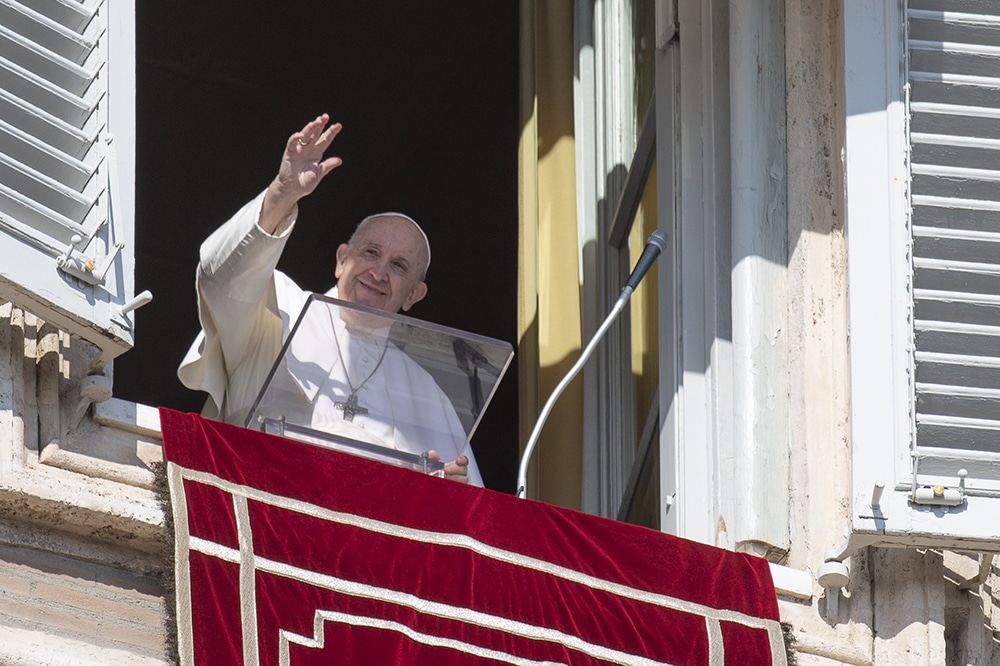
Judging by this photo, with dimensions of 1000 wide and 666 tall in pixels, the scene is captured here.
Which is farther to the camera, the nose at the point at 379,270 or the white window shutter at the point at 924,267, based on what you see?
the nose at the point at 379,270

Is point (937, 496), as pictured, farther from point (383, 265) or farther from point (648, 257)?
point (383, 265)

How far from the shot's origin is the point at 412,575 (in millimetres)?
4711

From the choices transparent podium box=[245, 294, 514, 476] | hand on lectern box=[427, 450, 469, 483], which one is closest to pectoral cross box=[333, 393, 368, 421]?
transparent podium box=[245, 294, 514, 476]

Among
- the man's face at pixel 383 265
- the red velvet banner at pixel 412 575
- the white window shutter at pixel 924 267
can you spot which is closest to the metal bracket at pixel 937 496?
the white window shutter at pixel 924 267

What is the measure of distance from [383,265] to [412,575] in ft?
4.84

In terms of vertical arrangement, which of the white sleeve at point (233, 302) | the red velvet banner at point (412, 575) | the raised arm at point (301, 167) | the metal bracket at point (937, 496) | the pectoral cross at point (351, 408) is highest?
the raised arm at point (301, 167)

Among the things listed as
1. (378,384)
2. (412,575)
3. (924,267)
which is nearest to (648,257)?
(924,267)

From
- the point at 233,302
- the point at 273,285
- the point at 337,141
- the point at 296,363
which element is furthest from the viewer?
the point at 337,141

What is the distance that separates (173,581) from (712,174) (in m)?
1.96

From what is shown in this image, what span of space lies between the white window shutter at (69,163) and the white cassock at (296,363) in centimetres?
46

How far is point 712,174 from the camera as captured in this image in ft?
18.9

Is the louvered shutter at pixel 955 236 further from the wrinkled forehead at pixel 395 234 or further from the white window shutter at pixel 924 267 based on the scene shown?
the wrinkled forehead at pixel 395 234

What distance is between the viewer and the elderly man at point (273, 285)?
201 inches

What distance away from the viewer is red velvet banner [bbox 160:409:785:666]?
14.7 feet
